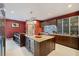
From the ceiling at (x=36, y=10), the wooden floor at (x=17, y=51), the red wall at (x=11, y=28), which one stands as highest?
the ceiling at (x=36, y=10)

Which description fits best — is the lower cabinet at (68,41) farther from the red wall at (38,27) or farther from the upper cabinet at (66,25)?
the red wall at (38,27)

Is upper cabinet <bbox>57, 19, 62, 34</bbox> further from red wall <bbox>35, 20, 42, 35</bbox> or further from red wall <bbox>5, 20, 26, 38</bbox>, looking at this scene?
red wall <bbox>5, 20, 26, 38</bbox>

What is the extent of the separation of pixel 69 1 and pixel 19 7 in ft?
3.69

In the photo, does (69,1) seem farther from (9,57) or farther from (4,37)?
(9,57)

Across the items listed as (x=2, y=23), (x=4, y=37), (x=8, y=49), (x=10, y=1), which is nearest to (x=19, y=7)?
(x=10, y=1)

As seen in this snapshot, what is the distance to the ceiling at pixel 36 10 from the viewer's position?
97.2 inches

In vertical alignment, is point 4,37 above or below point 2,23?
below

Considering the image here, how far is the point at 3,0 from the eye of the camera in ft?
8.10

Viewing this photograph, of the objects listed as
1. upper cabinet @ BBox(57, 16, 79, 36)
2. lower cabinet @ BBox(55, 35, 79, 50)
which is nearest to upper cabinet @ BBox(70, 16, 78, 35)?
upper cabinet @ BBox(57, 16, 79, 36)

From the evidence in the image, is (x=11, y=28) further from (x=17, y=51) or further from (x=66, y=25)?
(x=66, y=25)

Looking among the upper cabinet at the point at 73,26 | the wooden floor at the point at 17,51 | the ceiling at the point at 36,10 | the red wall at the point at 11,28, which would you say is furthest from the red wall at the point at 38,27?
the upper cabinet at the point at 73,26

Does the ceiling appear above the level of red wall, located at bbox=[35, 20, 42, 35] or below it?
above

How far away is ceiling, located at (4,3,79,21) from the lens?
2.47 meters

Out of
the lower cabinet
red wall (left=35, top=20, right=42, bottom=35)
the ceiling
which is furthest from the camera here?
the lower cabinet
